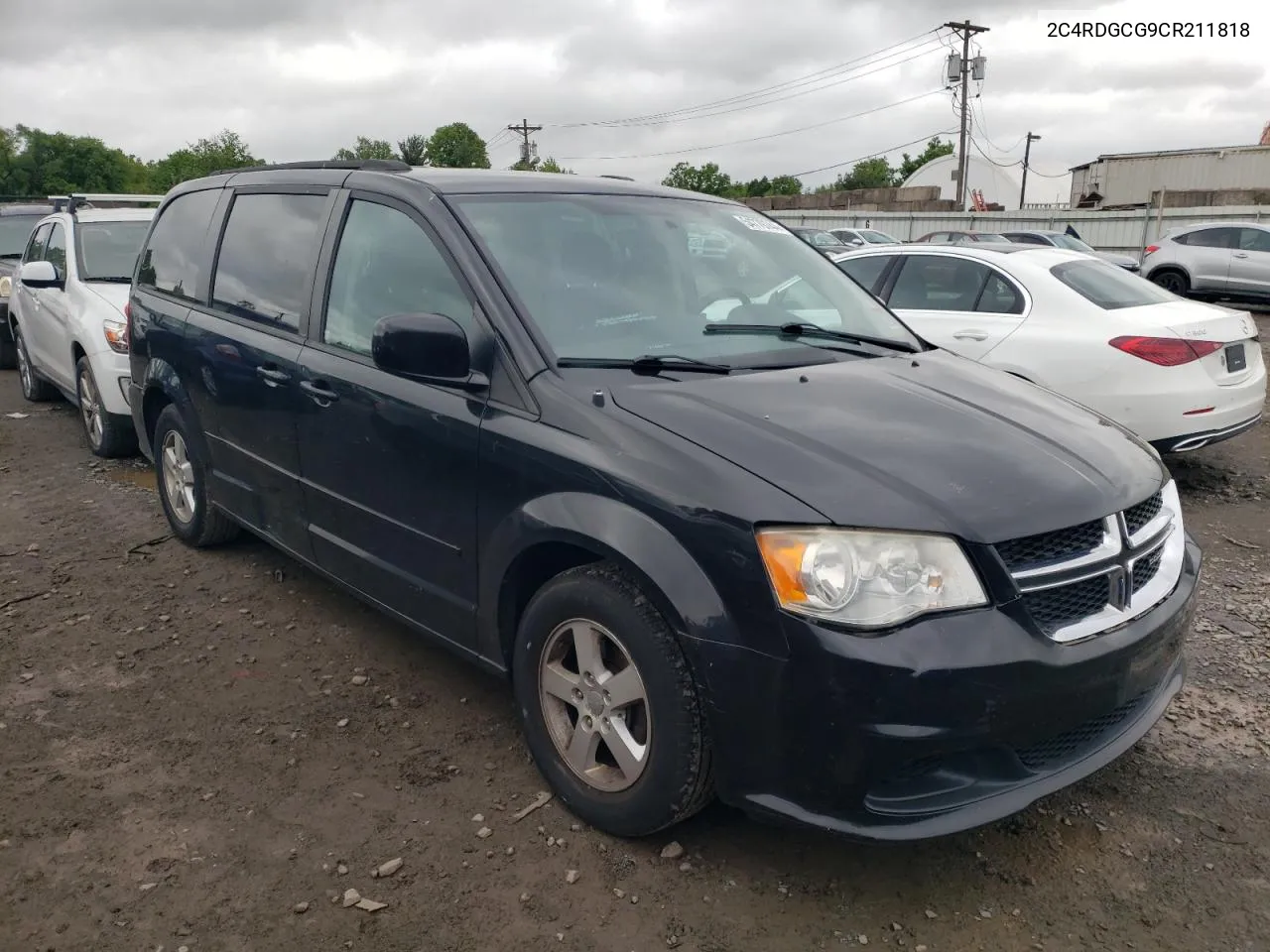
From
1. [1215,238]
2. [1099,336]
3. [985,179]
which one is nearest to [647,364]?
[1099,336]

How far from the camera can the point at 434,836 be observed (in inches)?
115

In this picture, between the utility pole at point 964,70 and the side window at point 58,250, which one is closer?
the side window at point 58,250

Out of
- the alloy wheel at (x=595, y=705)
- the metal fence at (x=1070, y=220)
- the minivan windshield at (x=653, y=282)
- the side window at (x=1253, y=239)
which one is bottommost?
the alloy wheel at (x=595, y=705)

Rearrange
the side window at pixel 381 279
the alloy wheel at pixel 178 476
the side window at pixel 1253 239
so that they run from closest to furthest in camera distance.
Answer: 1. the side window at pixel 381 279
2. the alloy wheel at pixel 178 476
3. the side window at pixel 1253 239

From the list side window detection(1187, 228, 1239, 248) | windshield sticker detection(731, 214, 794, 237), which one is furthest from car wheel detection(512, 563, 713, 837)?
side window detection(1187, 228, 1239, 248)

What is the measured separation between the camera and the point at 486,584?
3.07m

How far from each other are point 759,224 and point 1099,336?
115 inches

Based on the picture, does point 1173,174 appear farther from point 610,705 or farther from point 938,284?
point 610,705

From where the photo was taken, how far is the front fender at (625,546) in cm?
244

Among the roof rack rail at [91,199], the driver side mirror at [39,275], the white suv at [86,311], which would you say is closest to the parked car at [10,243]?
the roof rack rail at [91,199]

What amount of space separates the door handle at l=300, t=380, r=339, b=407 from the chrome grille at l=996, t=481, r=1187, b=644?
7.51ft

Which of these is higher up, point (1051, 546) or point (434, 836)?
point (1051, 546)

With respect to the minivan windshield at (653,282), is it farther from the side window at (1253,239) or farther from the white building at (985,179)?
the white building at (985,179)

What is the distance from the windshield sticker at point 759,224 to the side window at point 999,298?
280 centimetres
